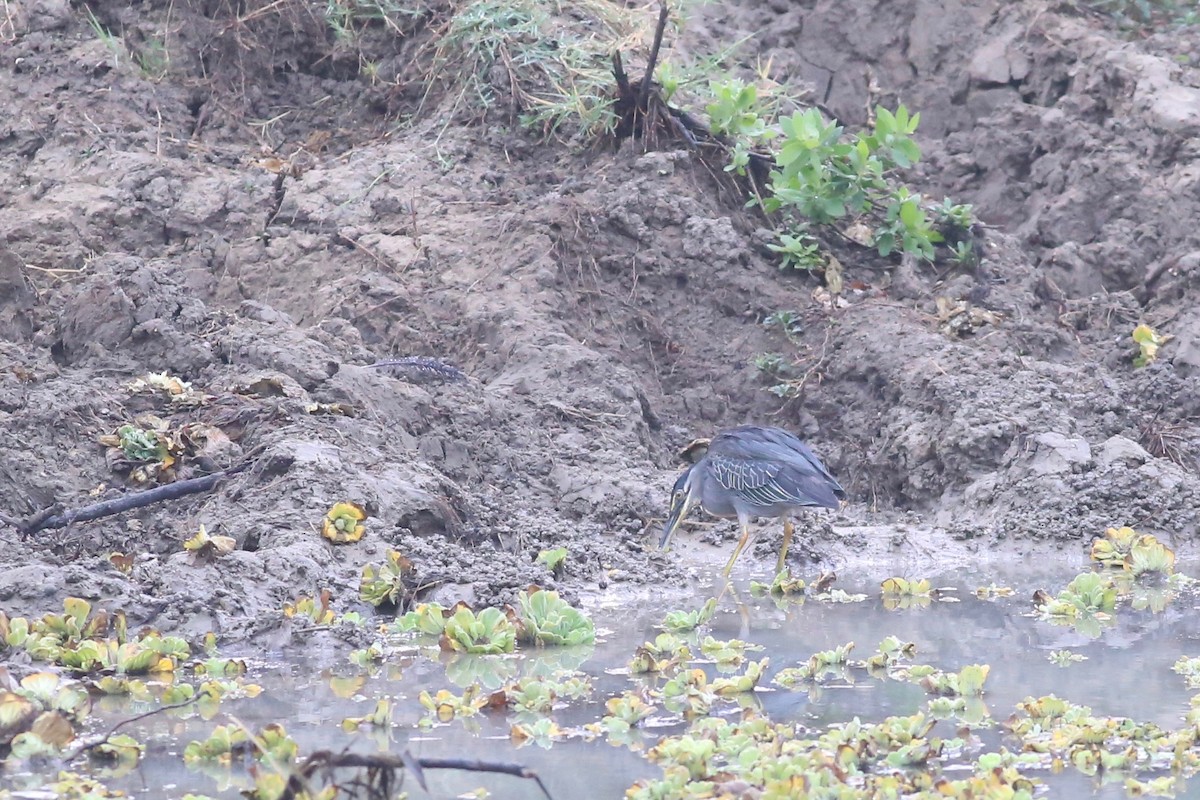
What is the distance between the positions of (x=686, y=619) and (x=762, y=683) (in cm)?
66

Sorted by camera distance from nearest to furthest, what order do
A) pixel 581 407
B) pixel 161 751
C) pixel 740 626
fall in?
pixel 161 751
pixel 740 626
pixel 581 407

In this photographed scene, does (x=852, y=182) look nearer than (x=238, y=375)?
No

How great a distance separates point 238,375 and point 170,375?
0.32 meters

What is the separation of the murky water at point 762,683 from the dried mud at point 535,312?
510 millimetres

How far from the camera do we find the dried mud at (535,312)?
6355mm

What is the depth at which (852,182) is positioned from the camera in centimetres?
841

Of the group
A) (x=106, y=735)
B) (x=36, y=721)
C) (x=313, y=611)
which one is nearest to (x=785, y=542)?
(x=313, y=611)

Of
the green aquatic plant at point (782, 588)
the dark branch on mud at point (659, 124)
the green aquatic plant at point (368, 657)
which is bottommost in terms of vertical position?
the green aquatic plant at point (782, 588)

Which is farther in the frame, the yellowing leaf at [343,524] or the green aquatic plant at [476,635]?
the yellowing leaf at [343,524]

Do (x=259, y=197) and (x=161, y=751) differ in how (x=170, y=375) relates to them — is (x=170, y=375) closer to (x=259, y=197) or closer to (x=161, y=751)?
(x=259, y=197)

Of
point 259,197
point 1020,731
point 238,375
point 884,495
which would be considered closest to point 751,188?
point 884,495

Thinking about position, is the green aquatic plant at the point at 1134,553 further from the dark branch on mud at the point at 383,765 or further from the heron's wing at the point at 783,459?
the dark branch on mud at the point at 383,765

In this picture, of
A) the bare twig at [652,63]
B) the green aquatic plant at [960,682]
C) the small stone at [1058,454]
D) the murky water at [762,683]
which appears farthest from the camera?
the bare twig at [652,63]

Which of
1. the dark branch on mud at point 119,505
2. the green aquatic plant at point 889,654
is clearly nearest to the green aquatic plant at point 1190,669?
the green aquatic plant at point 889,654
